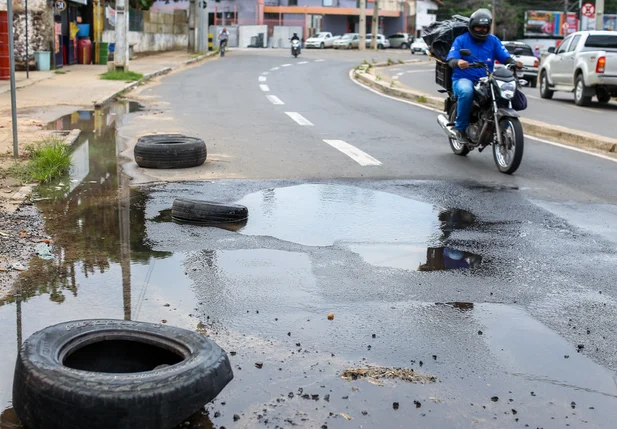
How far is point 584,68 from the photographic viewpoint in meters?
21.0

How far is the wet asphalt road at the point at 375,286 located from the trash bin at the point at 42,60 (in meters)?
19.1

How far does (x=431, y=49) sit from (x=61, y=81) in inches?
631

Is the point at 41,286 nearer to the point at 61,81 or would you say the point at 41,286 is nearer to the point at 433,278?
the point at 433,278

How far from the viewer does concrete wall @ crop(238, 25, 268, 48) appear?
2832 inches

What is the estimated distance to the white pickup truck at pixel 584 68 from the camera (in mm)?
20344

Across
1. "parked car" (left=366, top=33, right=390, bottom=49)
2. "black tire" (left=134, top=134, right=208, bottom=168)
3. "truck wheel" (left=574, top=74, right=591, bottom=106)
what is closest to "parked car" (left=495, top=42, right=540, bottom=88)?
"truck wheel" (left=574, top=74, right=591, bottom=106)

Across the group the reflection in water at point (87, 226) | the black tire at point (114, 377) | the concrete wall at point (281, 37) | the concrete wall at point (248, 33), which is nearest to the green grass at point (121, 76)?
the reflection in water at point (87, 226)

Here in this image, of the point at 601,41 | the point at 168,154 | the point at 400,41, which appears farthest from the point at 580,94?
the point at 400,41

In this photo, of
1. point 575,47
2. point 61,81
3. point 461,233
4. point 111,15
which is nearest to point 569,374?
point 461,233

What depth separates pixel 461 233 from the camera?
6.96m

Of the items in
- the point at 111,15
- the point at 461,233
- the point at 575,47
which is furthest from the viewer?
the point at 111,15

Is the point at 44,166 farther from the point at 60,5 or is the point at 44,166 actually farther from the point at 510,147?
the point at 60,5

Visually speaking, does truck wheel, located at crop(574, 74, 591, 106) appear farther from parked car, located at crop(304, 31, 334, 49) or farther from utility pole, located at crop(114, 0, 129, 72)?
parked car, located at crop(304, 31, 334, 49)

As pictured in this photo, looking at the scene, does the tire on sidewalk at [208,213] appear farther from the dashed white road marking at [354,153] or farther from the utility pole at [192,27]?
the utility pole at [192,27]
